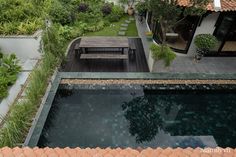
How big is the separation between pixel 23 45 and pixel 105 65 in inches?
207

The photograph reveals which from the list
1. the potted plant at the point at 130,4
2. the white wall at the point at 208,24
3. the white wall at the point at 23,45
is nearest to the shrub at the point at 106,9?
the potted plant at the point at 130,4

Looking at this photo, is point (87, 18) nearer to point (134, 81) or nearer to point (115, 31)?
point (115, 31)

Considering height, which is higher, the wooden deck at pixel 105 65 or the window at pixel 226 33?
the window at pixel 226 33

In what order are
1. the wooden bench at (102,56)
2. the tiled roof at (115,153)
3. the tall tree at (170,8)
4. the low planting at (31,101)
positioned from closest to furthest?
1. the tiled roof at (115,153)
2. the low planting at (31,101)
3. the tall tree at (170,8)
4. the wooden bench at (102,56)

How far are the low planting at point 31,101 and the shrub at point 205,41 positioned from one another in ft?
27.0

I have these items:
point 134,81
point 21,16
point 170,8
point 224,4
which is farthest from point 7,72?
point 224,4

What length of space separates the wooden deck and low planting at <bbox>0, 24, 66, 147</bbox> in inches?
35.4

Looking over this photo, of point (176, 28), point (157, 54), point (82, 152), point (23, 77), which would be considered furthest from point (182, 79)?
point (23, 77)

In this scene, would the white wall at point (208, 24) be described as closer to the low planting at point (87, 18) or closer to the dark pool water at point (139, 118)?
the dark pool water at point (139, 118)

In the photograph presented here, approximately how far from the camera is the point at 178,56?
47.9ft

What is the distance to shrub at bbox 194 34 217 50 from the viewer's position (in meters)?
12.9

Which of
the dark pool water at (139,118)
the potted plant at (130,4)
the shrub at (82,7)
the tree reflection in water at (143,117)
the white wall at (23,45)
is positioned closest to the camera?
the dark pool water at (139,118)

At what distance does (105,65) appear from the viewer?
13211 millimetres

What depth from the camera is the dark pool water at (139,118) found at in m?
8.99
